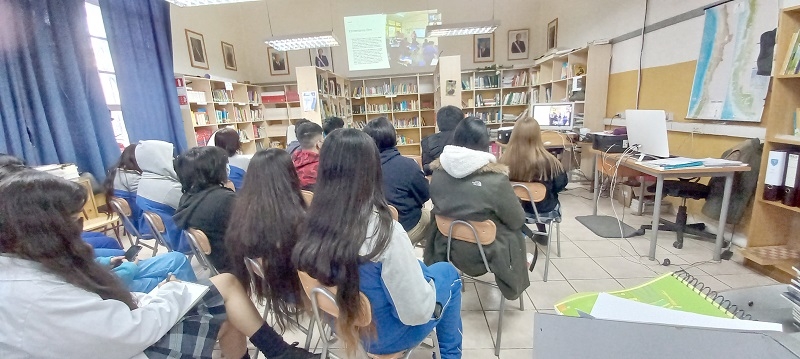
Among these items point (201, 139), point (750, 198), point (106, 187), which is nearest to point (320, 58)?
point (201, 139)

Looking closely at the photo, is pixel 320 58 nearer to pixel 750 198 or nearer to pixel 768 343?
pixel 750 198

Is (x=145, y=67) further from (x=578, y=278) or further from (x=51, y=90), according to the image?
(x=578, y=278)

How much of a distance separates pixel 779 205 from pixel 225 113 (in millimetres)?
6471

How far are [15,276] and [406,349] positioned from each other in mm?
1138

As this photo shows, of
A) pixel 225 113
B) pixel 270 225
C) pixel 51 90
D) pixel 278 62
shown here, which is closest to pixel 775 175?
pixel 270 225

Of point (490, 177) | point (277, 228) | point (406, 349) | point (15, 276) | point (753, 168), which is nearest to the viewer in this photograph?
point (15, 276)

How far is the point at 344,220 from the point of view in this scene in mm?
1076

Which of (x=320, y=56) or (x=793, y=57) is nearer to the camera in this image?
(x=793, y=57)

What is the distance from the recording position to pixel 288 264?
4.81 feet

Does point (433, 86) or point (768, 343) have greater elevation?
point (433, 86)

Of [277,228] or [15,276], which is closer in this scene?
[15,276]

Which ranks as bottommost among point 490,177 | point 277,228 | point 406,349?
point 406,349

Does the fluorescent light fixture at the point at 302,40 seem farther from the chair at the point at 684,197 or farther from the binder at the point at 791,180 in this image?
the binder at the point at 791,180

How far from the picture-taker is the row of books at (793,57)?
1.95 m
